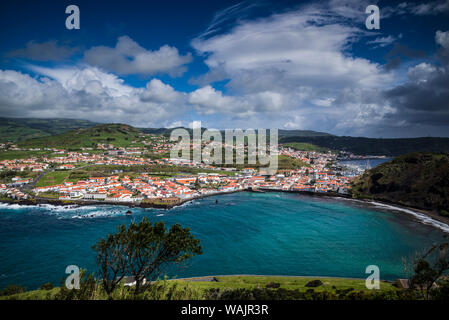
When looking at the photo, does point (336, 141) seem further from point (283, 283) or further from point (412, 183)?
point (283, 283)

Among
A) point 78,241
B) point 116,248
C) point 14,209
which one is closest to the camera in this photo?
point 116,248

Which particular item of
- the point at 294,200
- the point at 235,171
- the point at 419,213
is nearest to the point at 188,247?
the point at 294,200

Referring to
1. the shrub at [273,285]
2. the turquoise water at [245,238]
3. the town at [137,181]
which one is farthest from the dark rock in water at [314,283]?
the town at [137,181]

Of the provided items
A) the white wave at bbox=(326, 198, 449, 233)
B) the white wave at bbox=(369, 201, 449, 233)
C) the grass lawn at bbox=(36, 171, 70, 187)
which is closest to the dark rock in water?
the white wave at bbox=(326, 198, 449, 233)

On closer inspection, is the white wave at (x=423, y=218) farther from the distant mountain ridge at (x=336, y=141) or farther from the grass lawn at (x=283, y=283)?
the distant mountain ridge at (x=336, y=141)

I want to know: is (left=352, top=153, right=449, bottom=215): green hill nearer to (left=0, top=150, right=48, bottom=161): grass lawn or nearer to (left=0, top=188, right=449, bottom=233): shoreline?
(left=0, top=188, right=449, bottom=233): shoreline
